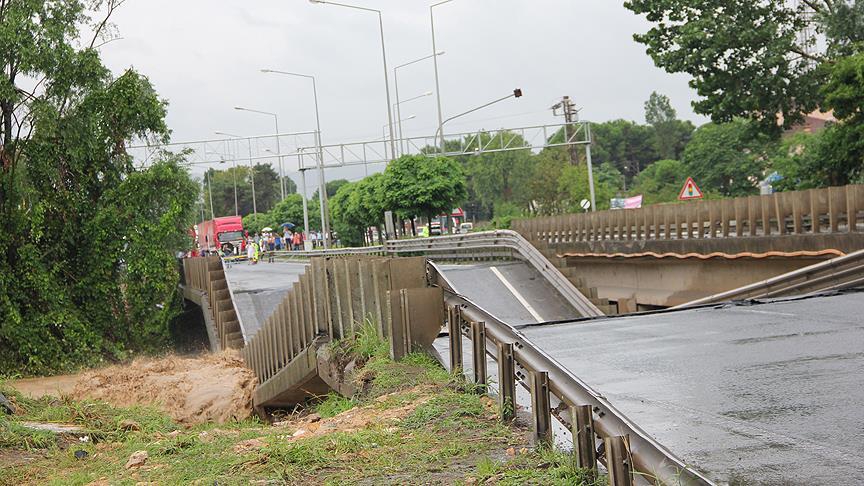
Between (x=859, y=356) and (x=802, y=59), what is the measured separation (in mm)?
28870

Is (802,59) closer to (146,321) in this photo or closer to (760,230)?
(760,230)

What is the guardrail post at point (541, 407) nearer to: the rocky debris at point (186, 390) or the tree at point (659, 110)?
the rocky debris at point (186, 390)

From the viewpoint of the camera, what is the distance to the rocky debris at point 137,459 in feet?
26.8

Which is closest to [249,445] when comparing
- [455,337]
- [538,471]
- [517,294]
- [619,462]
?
[455,337]

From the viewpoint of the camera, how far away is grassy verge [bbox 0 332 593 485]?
628 cm

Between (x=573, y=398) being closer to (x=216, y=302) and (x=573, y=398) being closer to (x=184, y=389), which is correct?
(x=184, y=389)

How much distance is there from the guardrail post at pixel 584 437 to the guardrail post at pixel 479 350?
241 centimetres

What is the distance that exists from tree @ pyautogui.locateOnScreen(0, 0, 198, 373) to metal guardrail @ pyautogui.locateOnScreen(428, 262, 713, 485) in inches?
935

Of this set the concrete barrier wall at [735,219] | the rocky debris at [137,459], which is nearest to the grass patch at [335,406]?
the rocky debris at [137,459]

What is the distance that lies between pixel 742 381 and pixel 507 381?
2.16 meters

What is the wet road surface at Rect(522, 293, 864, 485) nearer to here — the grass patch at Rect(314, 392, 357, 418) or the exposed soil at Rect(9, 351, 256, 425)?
the grass patch at Rect(314, 392, 357, 418)

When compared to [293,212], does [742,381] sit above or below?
below

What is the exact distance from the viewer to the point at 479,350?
8086 mm

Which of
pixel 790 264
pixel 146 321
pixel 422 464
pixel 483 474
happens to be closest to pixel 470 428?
pixel 422 464
